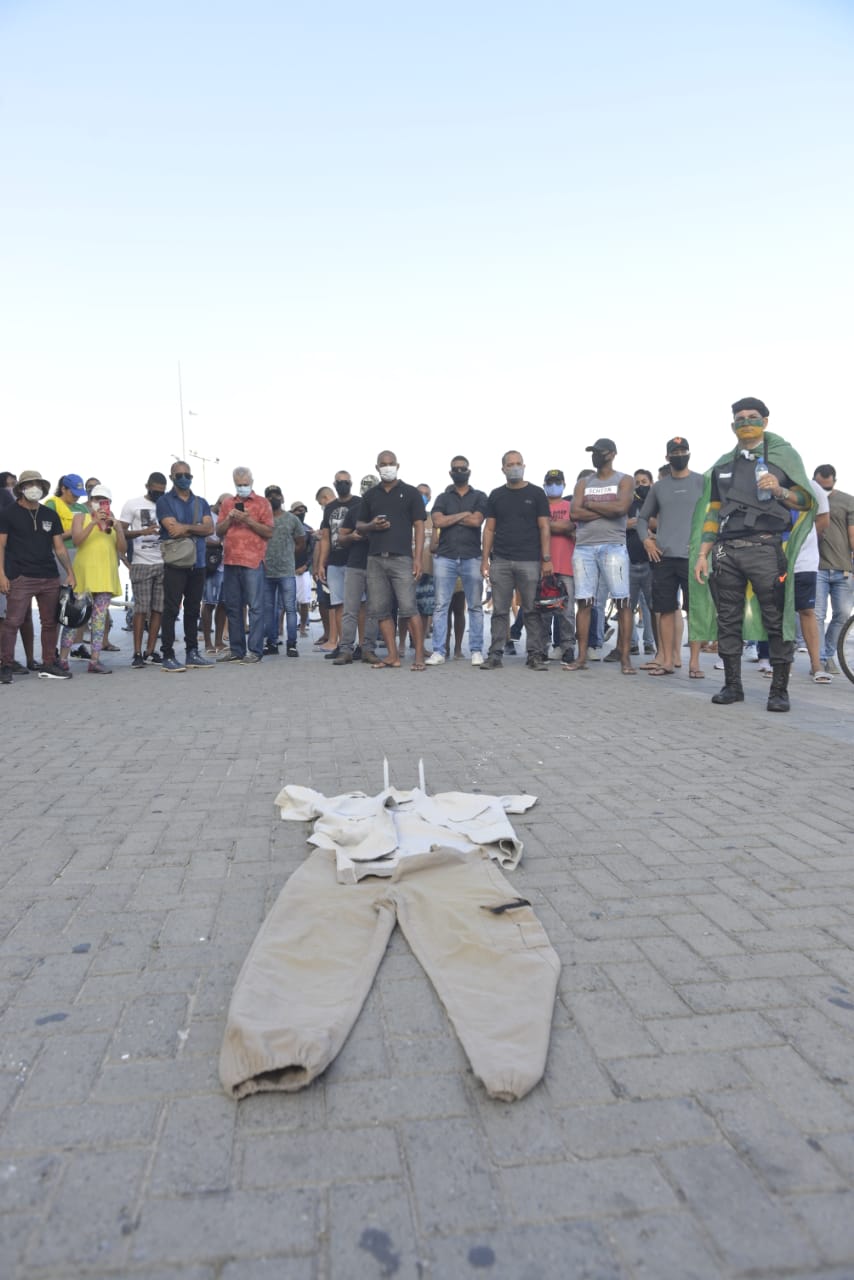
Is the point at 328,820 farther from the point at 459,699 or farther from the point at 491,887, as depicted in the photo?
the point at 459,699

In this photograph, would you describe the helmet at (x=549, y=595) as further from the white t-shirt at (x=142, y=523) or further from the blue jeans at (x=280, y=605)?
the white t-shirt at (x=142, y=523)

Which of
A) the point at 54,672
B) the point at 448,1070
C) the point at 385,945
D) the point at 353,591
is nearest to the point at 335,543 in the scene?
the point at 353,591

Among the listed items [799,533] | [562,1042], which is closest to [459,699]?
[799,533]

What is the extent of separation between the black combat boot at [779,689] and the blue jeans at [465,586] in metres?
4.08

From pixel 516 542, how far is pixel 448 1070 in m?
8.11

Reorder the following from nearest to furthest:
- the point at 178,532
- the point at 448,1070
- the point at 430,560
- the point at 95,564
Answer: the point at 448,1070 < the point at 95,564 < the point at 178,532 < the point at 430,560

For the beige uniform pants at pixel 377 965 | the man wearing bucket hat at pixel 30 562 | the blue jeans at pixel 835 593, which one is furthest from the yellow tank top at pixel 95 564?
the blue jeans at pixel 835 593

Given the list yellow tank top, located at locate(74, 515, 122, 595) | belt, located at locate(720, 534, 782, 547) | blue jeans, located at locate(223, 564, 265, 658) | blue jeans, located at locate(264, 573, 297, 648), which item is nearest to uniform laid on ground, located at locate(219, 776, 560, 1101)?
belt, located at locate(720, 534, 782, 547)

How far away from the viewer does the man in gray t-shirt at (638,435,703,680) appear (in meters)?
9.01

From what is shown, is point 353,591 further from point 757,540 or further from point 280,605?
point 757,540

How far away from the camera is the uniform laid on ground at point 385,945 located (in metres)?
2.08

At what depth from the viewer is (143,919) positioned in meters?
2.96

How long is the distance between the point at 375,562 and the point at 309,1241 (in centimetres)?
878

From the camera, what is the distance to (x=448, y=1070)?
6.86 ft
